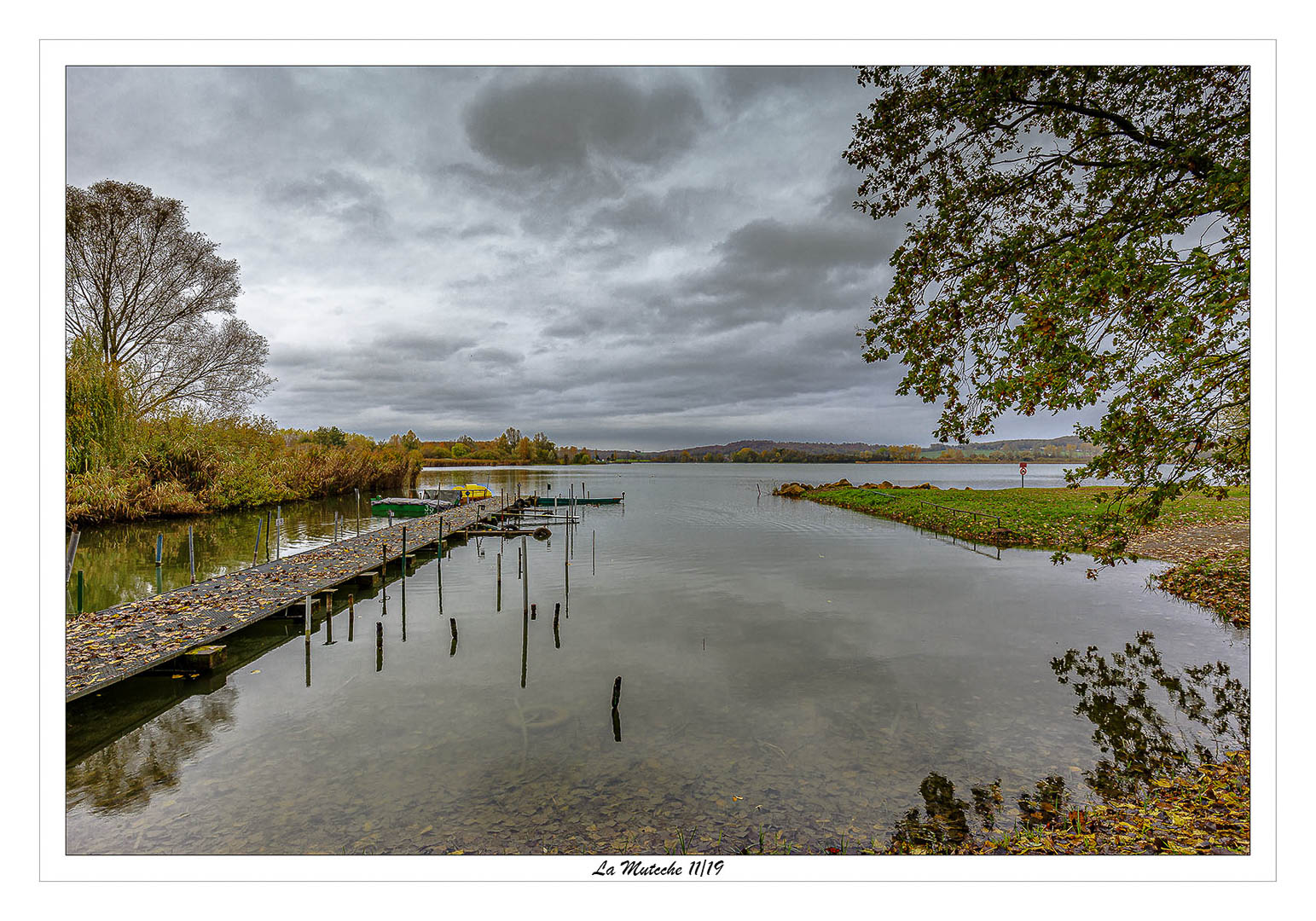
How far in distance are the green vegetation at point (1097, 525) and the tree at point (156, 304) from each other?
3140 centimetres

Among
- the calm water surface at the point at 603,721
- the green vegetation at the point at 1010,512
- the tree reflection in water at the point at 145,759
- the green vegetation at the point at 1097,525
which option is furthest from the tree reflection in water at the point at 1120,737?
the tree reflection in water at the point at 145,759

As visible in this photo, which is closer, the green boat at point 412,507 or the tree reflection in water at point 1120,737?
the tree reflection in water at point 1120,737

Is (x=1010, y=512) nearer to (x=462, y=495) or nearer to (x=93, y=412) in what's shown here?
(x=462, y=495)

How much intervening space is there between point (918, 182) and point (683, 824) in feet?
28.0

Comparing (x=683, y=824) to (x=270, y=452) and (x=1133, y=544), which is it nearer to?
(x=1133, y=544)

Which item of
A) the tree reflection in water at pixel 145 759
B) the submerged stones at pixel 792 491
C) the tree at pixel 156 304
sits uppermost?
the tree at pixel 156 304

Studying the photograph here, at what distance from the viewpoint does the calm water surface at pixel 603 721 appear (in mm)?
5672

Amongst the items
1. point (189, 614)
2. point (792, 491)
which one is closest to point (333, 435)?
point (792, 491)

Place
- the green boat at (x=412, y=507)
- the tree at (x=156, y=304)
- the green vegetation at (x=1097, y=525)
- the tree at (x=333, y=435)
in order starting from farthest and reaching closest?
the tree at (x=333, y=435) < the green boat at (x=412, y=507) < the tree at (x=156, y=304) < the green vegetation at (x=1097, y=525)

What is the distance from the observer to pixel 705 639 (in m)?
12.4

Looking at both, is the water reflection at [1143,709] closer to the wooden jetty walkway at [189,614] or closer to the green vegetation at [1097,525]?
the green vegetation at [1097,525]

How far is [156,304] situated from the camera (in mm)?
25844
